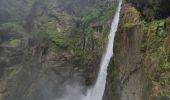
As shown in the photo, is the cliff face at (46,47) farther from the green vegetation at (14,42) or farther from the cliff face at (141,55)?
the cliff face at (141,55)

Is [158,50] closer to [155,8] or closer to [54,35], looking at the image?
[155,8]

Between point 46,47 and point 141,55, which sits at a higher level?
point 141,55

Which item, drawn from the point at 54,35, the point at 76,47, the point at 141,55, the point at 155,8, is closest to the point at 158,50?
the point at 141,55

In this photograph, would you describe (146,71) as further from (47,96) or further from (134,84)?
(47,96)

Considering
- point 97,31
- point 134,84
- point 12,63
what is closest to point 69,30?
point 97,31

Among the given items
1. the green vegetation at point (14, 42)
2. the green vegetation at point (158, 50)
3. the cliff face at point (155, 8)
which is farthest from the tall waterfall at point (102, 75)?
the green vegetation at point (158, 50)

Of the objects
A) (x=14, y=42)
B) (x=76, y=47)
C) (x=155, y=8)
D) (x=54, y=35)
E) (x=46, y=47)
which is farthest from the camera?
(x=54, y=35)

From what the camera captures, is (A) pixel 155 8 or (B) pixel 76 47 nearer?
(A) pixel 155 8

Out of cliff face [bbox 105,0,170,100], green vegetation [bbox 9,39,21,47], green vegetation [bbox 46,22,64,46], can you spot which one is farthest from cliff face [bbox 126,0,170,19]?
green vegetation [bbox 46,22,64,46]
